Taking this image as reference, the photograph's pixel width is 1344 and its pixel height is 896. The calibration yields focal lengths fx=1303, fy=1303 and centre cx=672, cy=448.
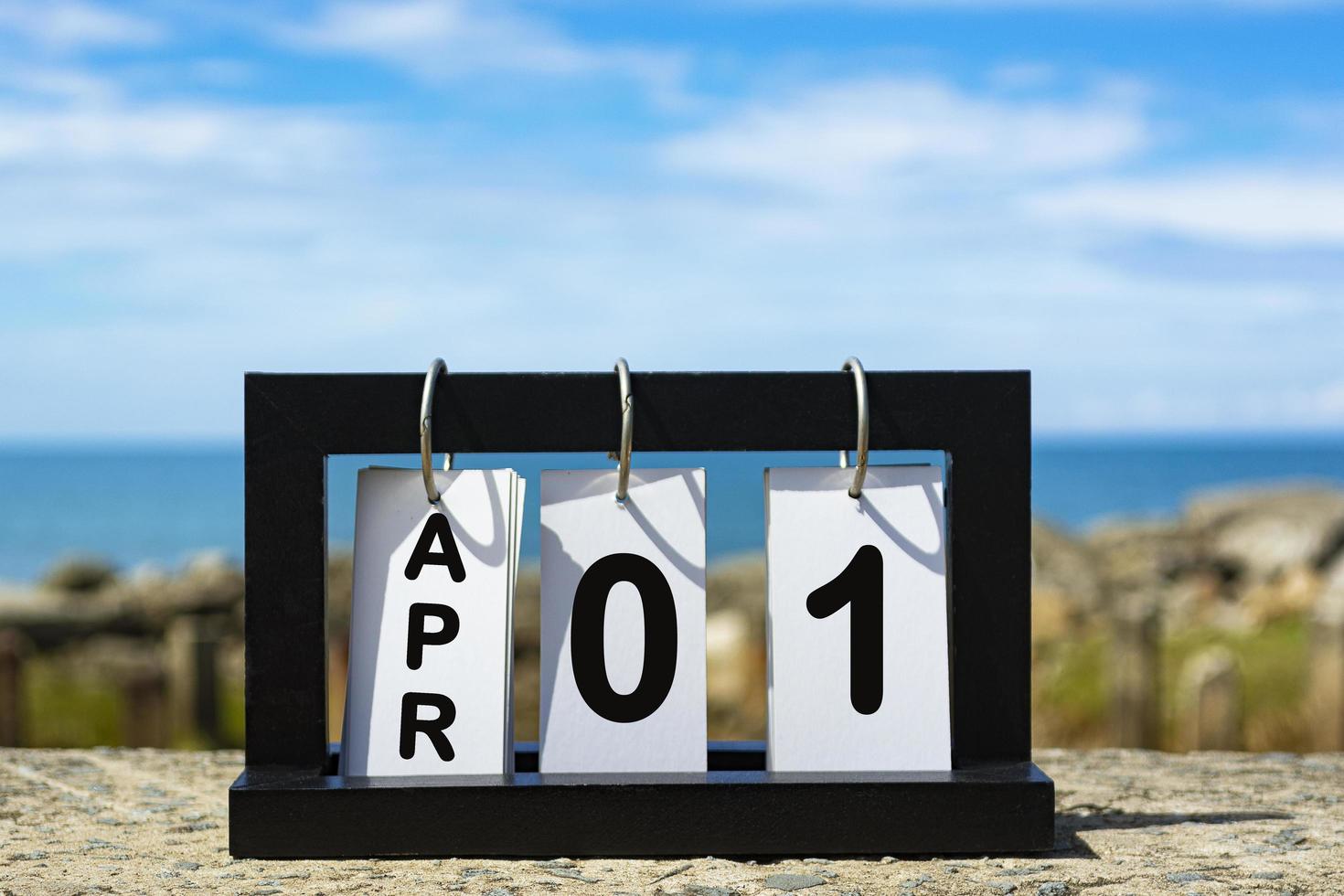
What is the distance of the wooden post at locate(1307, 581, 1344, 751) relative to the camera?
21.0 feet

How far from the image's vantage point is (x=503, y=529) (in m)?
2.09

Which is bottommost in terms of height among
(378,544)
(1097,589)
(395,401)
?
(1097,589)

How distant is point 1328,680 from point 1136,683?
1136mm

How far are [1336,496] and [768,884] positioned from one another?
19177 mm

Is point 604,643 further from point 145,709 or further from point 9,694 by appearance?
point 9,694

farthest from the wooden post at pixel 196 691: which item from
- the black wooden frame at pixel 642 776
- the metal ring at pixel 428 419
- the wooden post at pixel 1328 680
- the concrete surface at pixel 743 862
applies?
the metal ring at pixel 428 419

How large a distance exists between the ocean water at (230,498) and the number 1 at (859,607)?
901 inches

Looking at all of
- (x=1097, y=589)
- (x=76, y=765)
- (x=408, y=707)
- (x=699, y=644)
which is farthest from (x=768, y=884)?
(x=1097, y=589)

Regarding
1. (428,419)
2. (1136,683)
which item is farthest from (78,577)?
(428,419)

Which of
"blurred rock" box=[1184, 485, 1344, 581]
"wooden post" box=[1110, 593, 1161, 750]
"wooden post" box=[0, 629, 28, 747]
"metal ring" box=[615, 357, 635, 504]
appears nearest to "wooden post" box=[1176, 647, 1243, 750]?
"wooden post" box=[1110, 593, 1161, 750]

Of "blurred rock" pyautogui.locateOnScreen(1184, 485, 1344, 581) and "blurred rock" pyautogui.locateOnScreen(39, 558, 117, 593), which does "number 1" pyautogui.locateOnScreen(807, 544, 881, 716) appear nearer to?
"blurred rock" pyautogui.locateOnScreen(1184, 485, 1344, 581)

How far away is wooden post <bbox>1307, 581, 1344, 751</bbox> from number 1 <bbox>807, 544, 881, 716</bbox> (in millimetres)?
5209

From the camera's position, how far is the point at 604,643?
207 cm

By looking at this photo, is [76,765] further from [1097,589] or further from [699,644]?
[1097,589]
